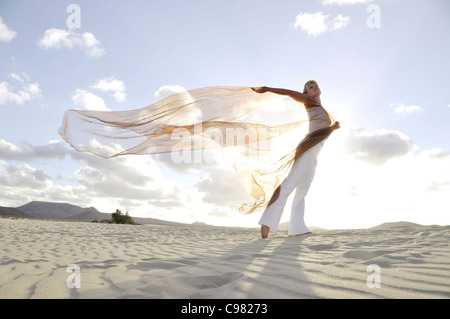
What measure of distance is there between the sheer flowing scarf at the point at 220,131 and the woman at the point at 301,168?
0.06 meters

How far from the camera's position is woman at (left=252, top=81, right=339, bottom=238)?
17.1 ft

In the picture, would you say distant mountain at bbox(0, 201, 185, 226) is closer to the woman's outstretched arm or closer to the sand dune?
the woman's outstretched arm

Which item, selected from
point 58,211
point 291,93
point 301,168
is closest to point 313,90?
point 291,93

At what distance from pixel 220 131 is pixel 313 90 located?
5.93ft

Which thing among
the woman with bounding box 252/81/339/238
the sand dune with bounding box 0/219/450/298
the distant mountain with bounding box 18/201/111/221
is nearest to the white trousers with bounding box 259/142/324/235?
the woman with bounding box 252/81/339/238

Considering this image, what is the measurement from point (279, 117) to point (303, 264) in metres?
3.85

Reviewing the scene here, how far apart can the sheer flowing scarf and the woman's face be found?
1.19 ft

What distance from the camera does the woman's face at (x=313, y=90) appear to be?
5.68m

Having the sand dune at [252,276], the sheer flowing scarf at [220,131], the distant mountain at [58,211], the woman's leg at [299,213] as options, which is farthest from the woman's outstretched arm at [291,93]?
the distant mountain at [58,211]

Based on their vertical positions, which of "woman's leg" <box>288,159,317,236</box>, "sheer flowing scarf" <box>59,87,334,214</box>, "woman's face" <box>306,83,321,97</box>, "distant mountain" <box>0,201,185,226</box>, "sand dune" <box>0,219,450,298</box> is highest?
"woman's face" <box>306,83,321,97</box>

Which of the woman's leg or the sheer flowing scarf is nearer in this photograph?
the woman's leg

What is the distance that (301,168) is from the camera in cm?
541

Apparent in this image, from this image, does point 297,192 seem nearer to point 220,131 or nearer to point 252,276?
Result: point 220,131
